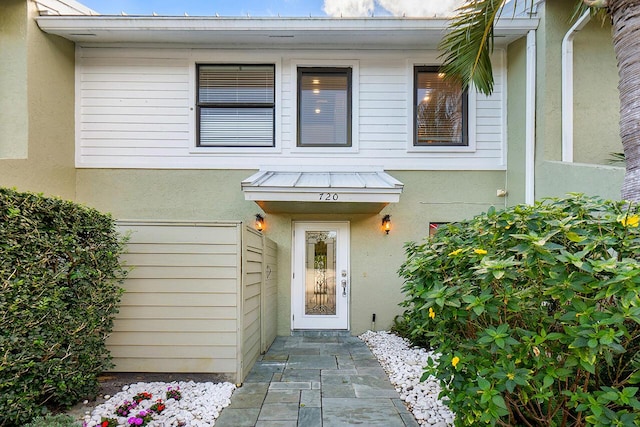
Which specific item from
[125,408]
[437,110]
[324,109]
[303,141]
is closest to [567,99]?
[437,110]

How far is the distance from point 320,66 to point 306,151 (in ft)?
5.65

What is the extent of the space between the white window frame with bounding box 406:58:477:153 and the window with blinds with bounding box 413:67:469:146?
3.2 inches

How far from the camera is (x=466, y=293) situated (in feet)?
7.97

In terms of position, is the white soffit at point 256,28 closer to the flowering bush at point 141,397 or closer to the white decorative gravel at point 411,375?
the white decorative gravel at point 411,375

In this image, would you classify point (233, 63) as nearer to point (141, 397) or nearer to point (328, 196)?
point (328, 196)

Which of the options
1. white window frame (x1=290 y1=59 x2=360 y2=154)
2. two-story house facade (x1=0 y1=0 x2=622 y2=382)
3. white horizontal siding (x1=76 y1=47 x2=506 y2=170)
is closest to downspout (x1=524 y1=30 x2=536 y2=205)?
two-story house facade (x1=0 y1=0 x2=622 y2=382)

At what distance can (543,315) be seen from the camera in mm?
2309

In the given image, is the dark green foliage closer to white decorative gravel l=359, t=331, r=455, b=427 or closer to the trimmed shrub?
the trimmed shrub

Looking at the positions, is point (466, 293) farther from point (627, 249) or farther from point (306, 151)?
point (306, 151)

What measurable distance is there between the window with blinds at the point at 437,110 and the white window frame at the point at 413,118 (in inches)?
3.2

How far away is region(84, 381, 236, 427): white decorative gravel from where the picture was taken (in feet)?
11.4

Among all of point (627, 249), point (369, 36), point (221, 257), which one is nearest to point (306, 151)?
point (369, 36)

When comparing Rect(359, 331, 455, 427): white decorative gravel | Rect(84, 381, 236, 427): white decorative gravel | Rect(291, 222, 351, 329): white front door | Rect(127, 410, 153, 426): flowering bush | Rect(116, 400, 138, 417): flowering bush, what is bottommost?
Rect(359, 331, 455, 427): white decorative gravel

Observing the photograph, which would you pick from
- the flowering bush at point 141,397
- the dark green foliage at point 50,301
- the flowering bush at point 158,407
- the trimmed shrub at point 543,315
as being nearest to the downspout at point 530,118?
the trimmed shrub at point 543,315
